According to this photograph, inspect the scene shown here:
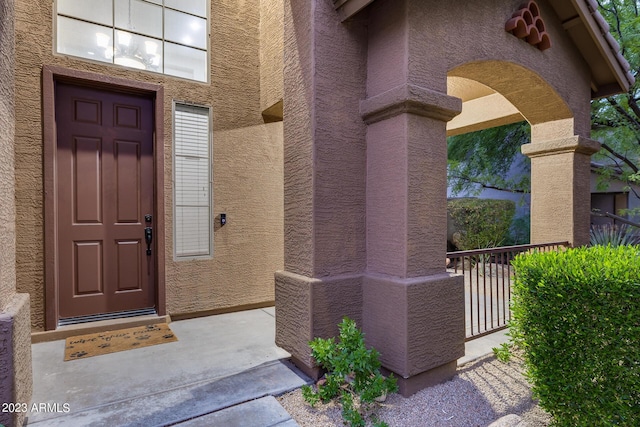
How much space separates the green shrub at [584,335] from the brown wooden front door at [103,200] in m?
3.80

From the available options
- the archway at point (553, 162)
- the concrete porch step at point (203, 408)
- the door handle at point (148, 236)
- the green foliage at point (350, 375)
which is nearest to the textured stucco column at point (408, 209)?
the green foliage at point (350, 375)

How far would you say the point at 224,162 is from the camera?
4.38 m

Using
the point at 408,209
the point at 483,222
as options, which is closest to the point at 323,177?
the point at 408,209

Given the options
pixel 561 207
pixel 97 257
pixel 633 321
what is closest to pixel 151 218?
pixel 97 257

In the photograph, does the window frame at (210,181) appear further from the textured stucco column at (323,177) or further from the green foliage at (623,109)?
the green foliage at (623,109)

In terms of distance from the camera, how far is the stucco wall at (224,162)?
3.47m

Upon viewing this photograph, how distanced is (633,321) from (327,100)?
2.28 m

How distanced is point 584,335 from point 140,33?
15.8 ft

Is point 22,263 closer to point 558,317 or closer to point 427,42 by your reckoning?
point 427,42

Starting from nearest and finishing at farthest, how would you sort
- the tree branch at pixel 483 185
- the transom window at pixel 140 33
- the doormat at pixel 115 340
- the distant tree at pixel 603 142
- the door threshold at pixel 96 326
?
1. the doormat at pixel 115 340
2. the door threshold at pixel 96 326
3. the transom window at pixel 140 33
4. the distant tree at pixel 603 142
5. the tree branch at pixel 483 185

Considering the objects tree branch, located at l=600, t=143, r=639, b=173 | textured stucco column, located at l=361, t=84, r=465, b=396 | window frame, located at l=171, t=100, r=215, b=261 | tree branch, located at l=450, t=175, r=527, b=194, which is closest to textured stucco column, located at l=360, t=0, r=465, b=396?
textured stucco column, located at l=361, t=84, r=465, b=396

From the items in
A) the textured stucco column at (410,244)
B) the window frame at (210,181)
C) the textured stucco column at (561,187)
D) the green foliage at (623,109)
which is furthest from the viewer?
the green foliage at (623,109)

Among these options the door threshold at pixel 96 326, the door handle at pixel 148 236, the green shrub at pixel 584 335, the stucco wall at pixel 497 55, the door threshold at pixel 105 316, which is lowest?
the door threshold at pixel 96 326

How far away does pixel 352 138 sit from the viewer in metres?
2.85
